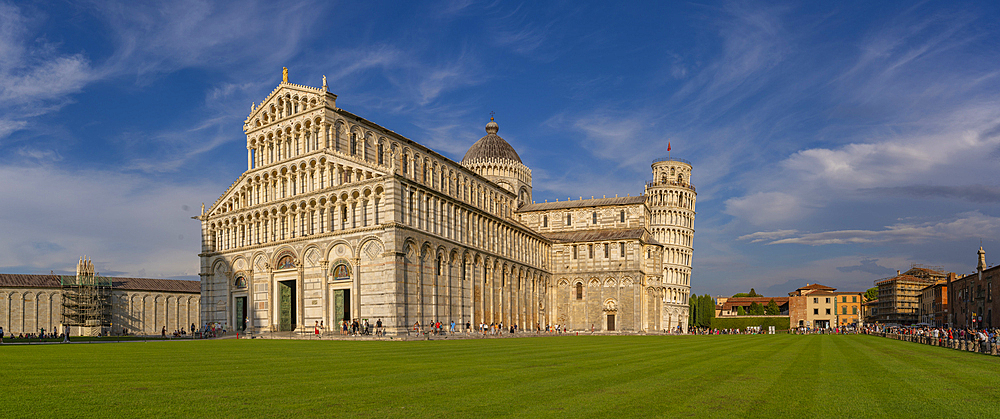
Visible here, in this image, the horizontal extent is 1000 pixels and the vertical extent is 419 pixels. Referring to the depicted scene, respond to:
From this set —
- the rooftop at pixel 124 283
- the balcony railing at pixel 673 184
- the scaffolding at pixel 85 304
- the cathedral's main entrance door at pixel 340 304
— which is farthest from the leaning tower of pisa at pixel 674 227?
the scaffolding at pixel 85 304

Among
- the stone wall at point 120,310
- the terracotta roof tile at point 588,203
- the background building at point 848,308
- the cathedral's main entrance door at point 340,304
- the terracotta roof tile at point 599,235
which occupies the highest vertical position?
the terracotta roof tile at point 588,203

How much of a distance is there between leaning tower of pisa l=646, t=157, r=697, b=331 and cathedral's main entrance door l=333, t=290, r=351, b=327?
6212cm

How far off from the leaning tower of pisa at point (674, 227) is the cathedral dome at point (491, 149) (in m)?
26.4

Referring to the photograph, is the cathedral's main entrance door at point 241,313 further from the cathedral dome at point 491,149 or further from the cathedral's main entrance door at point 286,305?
the cathedral dome at point 491,149

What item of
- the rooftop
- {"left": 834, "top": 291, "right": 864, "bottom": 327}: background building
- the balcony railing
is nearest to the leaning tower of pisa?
the balcony railing

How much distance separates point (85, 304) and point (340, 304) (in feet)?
133

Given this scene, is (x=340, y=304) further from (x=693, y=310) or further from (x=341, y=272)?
(x=693, y=310)

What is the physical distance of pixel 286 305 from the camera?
5434cm

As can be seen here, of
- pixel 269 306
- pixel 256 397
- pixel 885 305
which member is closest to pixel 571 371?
pixel 256 397

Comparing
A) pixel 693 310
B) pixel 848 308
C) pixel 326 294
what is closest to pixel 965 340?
pixel 326 294

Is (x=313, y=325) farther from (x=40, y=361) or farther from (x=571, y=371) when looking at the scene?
(x=571, y=371)

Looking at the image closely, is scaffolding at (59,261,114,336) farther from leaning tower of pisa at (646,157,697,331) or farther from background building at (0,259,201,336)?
leaning tower of pisa at (646,157,697,331)

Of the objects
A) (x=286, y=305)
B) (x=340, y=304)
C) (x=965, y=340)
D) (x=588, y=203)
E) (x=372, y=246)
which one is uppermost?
(x=588, y=203)

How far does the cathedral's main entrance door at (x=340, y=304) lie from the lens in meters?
50.1
